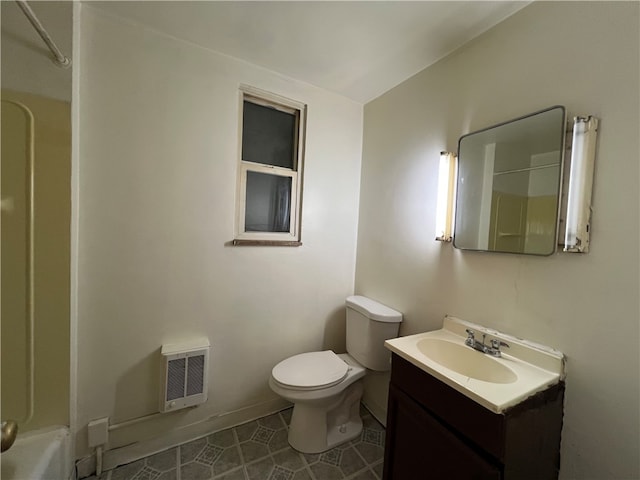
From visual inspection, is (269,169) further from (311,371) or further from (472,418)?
(472,418)

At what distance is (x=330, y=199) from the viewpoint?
1963mm

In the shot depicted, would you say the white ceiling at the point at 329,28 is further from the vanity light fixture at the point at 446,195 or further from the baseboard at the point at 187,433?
the baseboard at the point at 187,433

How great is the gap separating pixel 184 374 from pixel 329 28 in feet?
6.55

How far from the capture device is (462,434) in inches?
36.4

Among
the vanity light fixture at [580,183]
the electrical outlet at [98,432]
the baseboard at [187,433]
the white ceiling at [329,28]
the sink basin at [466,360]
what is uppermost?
the white ceiling at [329,28]

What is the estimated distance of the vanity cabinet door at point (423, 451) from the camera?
884 millimetres

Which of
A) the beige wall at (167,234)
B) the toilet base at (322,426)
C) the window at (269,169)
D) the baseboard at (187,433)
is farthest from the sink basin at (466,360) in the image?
the baseboard at (187,433)

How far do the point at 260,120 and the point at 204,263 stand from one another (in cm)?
100

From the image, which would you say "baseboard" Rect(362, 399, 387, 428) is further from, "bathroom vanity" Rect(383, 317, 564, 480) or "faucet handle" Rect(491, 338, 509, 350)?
"faucet handle" Rect(491, 338, 509, 350)

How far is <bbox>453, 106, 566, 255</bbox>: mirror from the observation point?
1.02 metres

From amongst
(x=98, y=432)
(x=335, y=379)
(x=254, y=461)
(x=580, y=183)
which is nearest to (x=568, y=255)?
(x=580, y=183)

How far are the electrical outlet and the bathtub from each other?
0.10 metres

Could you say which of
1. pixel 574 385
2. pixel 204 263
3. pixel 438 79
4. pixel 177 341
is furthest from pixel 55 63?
pixel 574 385

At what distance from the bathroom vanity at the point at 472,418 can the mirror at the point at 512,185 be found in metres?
0.44
